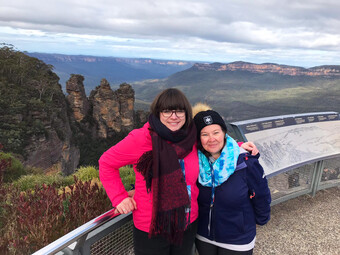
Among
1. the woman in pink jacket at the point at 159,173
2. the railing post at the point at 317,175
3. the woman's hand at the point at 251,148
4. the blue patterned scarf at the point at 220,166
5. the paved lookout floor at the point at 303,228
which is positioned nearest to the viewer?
the woman in pink jacket at the point at 159,173

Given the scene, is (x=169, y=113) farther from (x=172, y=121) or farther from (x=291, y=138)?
(x=291, y=138)

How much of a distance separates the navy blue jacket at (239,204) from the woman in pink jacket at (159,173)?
0.25 meters

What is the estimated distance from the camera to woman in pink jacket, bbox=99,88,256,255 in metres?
2.00

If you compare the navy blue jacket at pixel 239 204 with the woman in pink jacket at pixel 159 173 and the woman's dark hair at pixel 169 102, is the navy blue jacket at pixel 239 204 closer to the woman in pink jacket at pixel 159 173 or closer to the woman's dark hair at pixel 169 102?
the woman in pink jacket at pixel 159 173

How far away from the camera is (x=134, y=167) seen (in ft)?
6.83

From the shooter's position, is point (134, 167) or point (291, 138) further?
point (291, 138)

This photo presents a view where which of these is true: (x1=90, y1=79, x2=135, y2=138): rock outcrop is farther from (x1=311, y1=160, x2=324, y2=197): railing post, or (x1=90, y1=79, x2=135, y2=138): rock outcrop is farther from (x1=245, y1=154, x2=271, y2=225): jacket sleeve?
(x1=245, y1=154, x2=271, y2=225): jacket sleeve

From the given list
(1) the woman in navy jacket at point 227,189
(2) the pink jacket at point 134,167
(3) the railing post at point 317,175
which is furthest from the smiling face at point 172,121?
(3) the railing post at point 317,175

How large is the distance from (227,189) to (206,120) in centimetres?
63

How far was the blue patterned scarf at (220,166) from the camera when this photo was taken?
7.17ft

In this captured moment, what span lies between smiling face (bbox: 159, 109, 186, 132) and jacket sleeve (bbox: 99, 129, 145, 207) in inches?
8.5

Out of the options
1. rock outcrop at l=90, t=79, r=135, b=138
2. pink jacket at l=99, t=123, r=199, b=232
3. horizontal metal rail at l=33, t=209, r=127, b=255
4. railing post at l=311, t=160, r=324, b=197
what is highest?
pink jacket at l=99, t=123, r=199, b=232

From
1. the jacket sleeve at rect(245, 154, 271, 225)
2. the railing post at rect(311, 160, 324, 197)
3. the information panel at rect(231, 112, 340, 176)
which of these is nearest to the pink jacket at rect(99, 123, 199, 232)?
the jacket sleeve at rect(245, 154, 271, 225)

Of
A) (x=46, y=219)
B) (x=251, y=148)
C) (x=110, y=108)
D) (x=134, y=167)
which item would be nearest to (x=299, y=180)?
(x=251, y=148)
